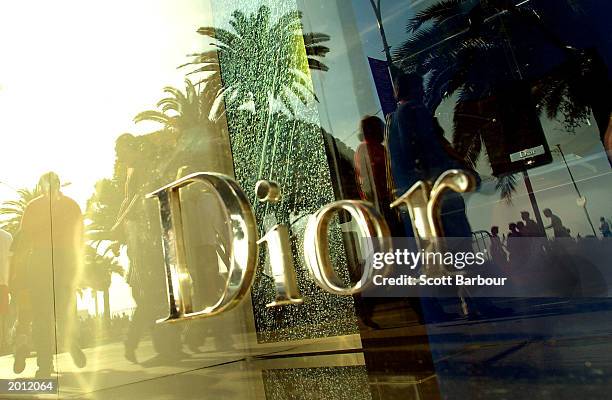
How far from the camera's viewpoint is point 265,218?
1289 mm

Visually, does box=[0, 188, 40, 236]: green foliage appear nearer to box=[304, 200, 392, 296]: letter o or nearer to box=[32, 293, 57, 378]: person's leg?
box=[32, 293, 57, 378]: person's leg

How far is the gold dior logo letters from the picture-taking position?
0.80 m

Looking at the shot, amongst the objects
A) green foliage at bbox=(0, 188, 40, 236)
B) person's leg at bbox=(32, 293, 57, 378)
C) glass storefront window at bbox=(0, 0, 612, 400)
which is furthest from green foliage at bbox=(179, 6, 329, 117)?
person's leg at bbox=(32, 293, 57, 378)

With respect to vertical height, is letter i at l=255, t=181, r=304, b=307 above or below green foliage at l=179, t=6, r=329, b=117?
below

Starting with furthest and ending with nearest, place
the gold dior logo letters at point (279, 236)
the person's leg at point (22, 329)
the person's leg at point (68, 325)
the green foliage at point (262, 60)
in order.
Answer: the person's leg at point (22, 329) < the person's leg at point (68, 325) < the green foliage at point (262, 60) < the gold dior logo letters at point (279, 236)

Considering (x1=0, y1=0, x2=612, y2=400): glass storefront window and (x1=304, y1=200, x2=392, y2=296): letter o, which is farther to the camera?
(x1=304, y1=200, x2=392, y2=296): letter o

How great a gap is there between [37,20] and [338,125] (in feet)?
5.66

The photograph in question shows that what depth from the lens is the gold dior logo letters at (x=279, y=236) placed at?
0.80 metres

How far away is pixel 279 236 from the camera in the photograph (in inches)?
40.1

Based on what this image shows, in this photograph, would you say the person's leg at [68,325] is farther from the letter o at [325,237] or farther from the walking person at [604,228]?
the walking person at [604,228]

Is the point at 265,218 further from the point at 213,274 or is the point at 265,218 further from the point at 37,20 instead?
the point at 37,20

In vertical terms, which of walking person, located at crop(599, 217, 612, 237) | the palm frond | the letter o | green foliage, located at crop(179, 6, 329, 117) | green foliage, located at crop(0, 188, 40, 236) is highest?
green foliage, located at crop(179, 6, 329, 117)

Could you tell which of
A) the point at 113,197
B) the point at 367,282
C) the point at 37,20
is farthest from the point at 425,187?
the point at 37,20

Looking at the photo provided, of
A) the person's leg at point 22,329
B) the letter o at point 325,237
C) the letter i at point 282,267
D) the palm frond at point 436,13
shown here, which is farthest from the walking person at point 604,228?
the person's leg at point 22,329
